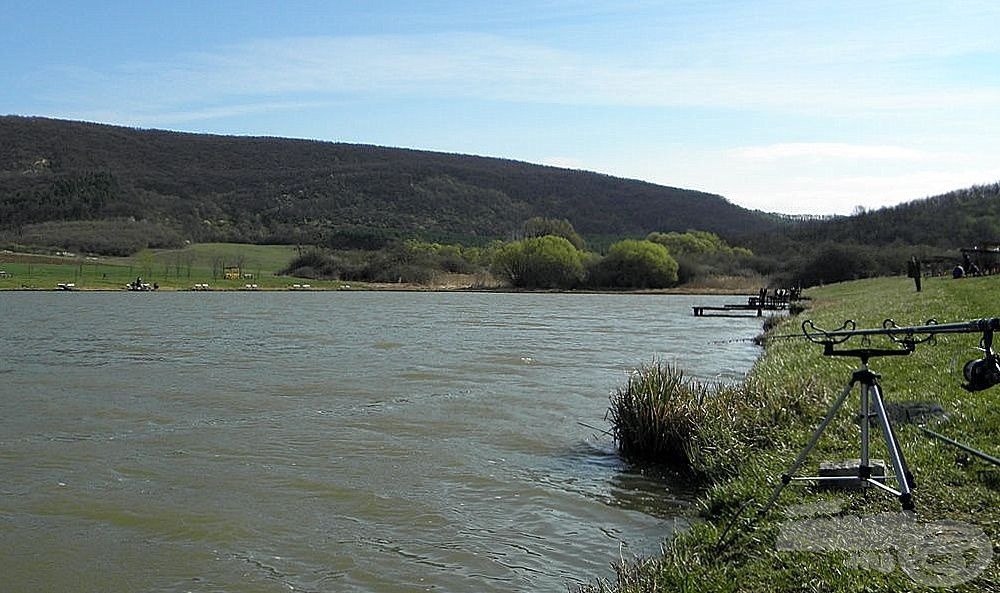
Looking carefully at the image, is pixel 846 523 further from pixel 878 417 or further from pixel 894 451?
pixel 894 451

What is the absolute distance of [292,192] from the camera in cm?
15900

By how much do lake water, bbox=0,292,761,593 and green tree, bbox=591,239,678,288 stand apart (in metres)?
74.9

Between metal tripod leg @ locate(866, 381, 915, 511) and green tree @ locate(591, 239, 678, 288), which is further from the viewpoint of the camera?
green tree @ locate(591, 239, 678, 288)

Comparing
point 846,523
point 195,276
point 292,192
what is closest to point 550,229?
point 292,192

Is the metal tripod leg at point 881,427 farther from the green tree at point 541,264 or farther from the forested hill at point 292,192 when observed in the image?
the forested hill at point 292,192

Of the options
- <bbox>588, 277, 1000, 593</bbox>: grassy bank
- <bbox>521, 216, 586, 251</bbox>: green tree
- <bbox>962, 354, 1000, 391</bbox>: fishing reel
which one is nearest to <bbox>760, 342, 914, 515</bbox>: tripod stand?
<bbox>588, 277, 1000, 593</bbox>: grassy bank

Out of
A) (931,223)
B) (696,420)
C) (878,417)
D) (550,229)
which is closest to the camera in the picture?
(878,417)

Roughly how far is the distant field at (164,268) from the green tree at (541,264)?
20.0 meters

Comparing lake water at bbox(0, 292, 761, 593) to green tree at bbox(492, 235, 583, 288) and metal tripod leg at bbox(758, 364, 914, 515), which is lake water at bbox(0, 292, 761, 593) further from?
green tree at bbox(492, 235, 583, 288)

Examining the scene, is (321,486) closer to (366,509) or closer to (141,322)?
(366,509)

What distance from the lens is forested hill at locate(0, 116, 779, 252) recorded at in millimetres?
139500

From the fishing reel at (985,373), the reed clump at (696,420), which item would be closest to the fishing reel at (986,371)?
the fishing reel at (985,373)

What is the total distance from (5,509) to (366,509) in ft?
13.6

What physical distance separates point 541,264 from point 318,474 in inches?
3701
